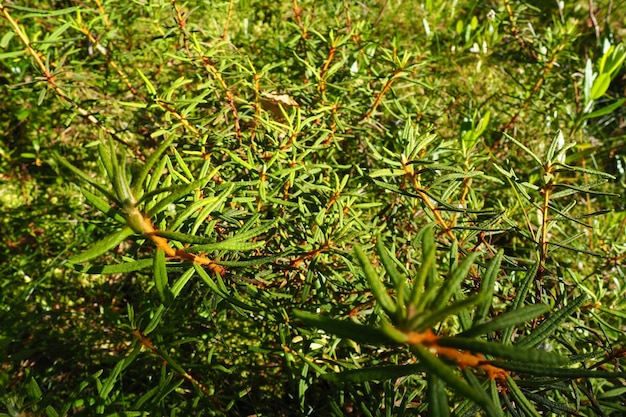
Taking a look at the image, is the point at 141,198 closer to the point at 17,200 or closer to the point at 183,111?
the point at 183,111

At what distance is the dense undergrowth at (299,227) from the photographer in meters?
1.01

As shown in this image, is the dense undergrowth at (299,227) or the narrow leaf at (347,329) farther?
the dense undergrowth at (299,227)

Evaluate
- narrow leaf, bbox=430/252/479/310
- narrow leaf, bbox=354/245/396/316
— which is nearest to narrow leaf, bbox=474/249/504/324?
narrow leaf, bbox=430/252/479/310

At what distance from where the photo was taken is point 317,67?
208 cm

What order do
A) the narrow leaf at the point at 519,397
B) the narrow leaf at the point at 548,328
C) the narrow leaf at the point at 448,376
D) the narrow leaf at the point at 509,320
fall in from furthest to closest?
the narrow leaf at the point at 548,328
the narrow leaf at the point at 519,397
the narrow leaf at the point at 509,320
the narrow leaf at the point at 448,376

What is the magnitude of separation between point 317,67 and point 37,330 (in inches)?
74.5

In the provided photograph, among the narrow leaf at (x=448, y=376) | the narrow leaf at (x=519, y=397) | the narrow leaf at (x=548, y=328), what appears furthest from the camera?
the narrow leaf at (x=548, y=328)

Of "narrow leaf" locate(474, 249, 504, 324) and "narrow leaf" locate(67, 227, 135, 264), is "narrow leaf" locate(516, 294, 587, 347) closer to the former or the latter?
"narrow leaf" locate(474, 249, 504, 324)

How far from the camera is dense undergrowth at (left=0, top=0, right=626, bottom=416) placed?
1.01m

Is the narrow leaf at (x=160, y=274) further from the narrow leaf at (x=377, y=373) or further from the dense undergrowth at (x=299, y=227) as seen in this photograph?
the narrow leaf at (x=377, y=373)

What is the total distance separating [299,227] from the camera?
69.7 inches

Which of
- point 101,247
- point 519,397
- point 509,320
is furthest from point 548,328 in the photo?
point 101,247

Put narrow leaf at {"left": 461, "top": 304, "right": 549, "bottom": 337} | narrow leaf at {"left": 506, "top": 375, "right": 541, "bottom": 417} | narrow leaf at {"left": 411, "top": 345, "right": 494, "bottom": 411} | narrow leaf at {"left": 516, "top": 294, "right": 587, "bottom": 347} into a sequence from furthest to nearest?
narrow leaf at {"left": 516, "top": 294, "right": 587, "bottom": 347}, narrow leaf at {"left": 506, "top": 375, "right": 541, "bottom": 417}, narrow leaf at {"left": 461, "top": 304, "right": 549, "bottom": 337}, narrow leaf at {"left": 411, "top": 345, "right": 494, "bottom": 411}

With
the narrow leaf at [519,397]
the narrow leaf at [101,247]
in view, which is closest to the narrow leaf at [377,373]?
the narrow leaf at [519,397]
